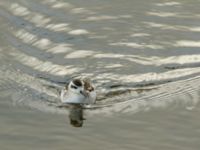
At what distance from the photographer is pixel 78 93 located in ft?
49.7

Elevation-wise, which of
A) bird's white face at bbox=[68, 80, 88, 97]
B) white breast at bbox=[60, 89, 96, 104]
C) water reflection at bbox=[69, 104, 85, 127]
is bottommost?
water reflection at bbox=[69, 104, 85, 127]

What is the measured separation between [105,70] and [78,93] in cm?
160

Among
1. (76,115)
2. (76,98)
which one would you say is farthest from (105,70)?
(76,115)

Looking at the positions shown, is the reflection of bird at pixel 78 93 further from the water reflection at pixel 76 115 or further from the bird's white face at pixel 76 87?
the water reflection at pixel 76 115

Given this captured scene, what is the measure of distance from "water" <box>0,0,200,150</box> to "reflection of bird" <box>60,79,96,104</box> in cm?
22

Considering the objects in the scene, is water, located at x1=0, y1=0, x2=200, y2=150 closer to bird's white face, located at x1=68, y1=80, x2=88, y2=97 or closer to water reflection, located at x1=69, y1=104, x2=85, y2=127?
water reflection, located at x1=69, y1=104, x2=85, y2=127

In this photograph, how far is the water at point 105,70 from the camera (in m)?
13.5

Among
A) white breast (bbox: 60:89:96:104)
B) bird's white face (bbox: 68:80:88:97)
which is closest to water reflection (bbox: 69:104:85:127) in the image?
Answer: white breast (bbox: 60:89:96:104)

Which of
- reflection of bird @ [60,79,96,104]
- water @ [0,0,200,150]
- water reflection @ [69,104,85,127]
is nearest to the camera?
water @ [0,0,200,150]

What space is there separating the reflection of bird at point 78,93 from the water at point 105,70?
0.22 meters

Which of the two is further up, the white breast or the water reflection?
the white breast

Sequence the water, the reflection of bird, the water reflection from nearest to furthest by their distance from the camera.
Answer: the water → the water reflection → the reflection of bird

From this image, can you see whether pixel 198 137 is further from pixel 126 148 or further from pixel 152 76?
pixel 152 76

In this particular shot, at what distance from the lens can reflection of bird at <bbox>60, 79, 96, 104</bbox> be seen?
15016mm
